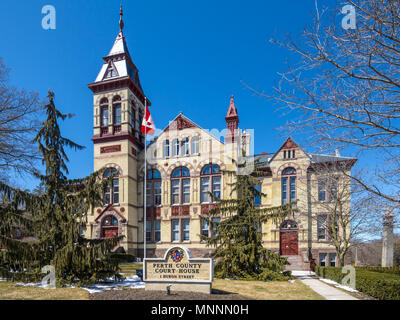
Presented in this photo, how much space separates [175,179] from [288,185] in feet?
38.6

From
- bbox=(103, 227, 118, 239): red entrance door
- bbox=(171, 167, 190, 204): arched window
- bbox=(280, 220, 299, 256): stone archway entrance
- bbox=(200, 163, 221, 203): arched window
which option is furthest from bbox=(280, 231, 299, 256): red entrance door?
bbox=(103, 227, 118, 239): red entrance door

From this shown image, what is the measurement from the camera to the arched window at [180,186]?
29750 mm

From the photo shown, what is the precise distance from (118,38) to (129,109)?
10354 mm

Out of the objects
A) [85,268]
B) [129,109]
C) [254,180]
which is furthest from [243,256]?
[129,109]

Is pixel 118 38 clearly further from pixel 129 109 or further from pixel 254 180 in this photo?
pixel 254 180

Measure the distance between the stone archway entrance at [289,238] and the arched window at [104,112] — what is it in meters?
21.9

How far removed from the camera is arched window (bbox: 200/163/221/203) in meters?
28.8

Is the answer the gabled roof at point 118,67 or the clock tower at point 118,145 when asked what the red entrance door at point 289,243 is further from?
the gabled roof at point 118,67

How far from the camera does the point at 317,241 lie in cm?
2666

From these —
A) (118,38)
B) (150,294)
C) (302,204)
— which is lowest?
(150,294)

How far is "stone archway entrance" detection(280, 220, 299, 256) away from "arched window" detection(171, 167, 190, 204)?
401 inches

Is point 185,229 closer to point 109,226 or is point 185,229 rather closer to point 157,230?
point 157,230
